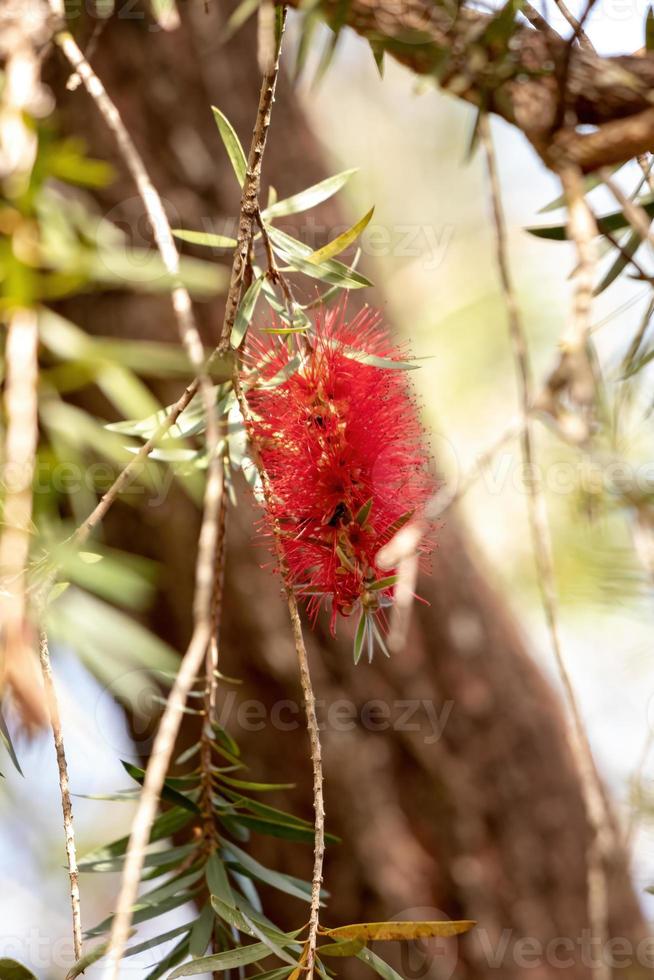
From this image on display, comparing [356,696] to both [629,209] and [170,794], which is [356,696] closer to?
[170,794]

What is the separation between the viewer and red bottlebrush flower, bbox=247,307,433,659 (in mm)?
523

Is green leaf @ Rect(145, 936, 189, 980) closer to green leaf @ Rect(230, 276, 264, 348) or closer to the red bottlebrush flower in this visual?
the red bottlebrush flower

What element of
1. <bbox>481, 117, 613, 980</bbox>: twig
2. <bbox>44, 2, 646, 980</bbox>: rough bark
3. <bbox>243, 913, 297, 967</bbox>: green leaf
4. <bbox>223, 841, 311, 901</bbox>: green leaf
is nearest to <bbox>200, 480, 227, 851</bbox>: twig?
<bbox>223, 841, 311, 901</bbox>: green leaf

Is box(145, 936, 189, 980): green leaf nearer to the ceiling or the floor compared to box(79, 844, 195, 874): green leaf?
nearer to the floor

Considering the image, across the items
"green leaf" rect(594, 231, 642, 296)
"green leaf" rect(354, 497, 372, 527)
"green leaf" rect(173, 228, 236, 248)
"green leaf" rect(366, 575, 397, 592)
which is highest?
"green leaf" rect(173, 228, 236, 248)

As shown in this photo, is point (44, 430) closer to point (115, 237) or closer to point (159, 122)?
point (115, 237)

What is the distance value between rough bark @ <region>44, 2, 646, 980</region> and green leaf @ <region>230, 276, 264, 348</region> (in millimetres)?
745

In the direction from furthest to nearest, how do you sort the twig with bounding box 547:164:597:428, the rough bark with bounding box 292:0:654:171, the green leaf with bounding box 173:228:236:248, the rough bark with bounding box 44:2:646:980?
the rough bark with bounding box 44:2:646:980
the green leaf with bounding box 173:228:236:248
the rough bark with bounding box 292:0:654:171
the twig with bounding box 547:164:597:428

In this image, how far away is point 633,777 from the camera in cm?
45

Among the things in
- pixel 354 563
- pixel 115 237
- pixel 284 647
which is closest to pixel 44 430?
pixel 115 237

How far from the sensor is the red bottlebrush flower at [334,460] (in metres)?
0.52

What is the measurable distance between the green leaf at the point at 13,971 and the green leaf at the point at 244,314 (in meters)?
0.36

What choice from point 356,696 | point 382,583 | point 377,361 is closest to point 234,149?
point 377,361

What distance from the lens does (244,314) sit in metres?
0.49
